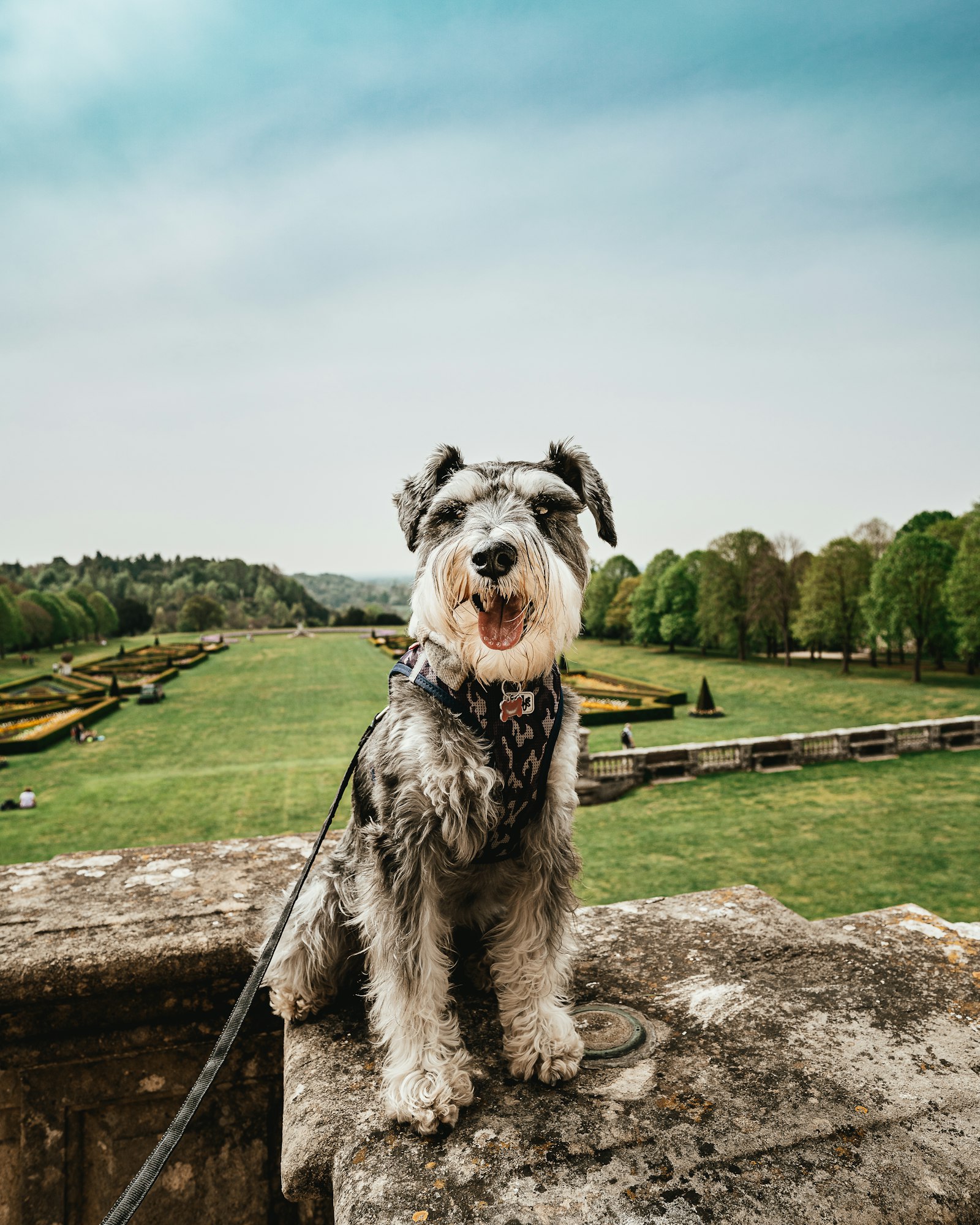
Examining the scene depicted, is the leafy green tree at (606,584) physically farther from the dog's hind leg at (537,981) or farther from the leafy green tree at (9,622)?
the dog's hind leg at (537,981)

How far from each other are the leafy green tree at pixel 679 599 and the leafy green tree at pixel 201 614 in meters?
71.7

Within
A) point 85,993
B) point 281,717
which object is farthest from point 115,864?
point 281,717

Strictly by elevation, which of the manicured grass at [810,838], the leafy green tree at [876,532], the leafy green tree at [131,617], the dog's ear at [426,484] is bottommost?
the manicured grass at [810,838]

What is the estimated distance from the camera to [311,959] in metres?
2.52

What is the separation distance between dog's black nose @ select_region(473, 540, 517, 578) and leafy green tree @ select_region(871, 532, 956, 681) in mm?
38588

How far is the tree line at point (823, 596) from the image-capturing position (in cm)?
3556

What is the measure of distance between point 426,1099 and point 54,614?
79.4m

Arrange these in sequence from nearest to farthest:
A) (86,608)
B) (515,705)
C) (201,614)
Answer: (515,705)
(86,608)
(201,614)

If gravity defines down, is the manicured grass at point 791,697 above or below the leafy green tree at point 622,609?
below

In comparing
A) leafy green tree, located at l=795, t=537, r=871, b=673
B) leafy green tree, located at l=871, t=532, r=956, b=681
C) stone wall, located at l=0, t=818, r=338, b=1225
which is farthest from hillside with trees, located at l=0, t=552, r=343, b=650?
stone wall, located at l=0, t=818, r=338, b=1225

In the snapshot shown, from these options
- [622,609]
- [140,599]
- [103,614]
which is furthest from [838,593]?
[140,599]

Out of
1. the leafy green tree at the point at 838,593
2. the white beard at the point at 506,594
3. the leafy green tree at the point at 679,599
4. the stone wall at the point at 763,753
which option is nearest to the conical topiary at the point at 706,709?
the stone wall at the point at 763,753

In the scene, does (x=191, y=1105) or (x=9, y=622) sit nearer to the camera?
(x=191, y=1105)

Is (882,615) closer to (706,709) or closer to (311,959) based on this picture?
(706,709)
